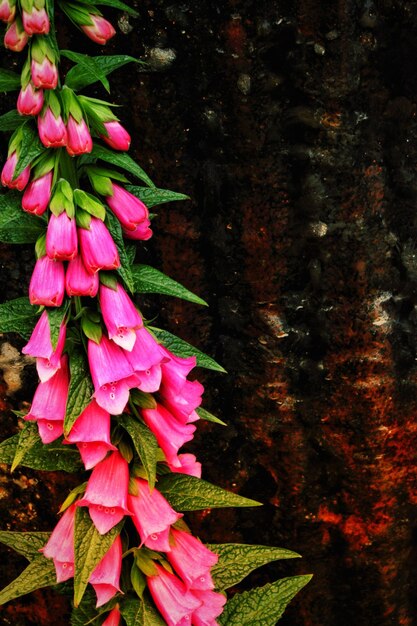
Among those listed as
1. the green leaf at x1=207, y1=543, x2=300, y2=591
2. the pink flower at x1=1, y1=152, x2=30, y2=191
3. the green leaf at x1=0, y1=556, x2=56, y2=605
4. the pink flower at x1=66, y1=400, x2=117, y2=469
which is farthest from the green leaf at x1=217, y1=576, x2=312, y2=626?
the pink flower at x1=1, y1=152, x2=30, y2=191

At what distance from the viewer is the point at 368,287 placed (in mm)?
1496

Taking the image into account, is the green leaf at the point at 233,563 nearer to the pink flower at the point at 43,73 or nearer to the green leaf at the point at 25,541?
the green leaf at the point at 25,541

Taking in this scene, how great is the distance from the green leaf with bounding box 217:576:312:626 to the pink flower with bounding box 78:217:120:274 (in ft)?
2.15

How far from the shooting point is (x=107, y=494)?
1.05 meters

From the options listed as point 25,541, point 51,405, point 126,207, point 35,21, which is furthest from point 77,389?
point 35,21

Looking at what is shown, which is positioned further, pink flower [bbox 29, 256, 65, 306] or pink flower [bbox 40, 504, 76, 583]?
pink flower [bbox 40, 504, 76, 583]

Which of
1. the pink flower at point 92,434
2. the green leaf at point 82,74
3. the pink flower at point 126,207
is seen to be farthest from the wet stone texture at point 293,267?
the pink flower at point 92,434

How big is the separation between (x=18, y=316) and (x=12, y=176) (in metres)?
0.21

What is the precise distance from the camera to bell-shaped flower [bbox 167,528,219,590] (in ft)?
3.69

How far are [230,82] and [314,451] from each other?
78cm

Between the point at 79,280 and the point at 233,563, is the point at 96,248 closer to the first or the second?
the point at 79,280

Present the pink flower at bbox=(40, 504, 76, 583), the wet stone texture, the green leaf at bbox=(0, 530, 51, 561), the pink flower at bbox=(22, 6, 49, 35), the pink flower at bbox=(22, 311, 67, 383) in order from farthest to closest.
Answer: the wet stone texture → the green leaf at bbox=(0, 530, 51, 561) → the pink flower at bbox=(40, 504, 76, 583) → the pink flower at bbox=(22, 311, 67, 383) → the pink flower at bbox=(22, 6, 49, 35)

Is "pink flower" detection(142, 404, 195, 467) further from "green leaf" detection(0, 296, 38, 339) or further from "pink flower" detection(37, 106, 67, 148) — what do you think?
"pink flower" detection(37, 106, 67, 148)

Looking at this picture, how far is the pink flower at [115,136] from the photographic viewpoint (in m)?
1.00
